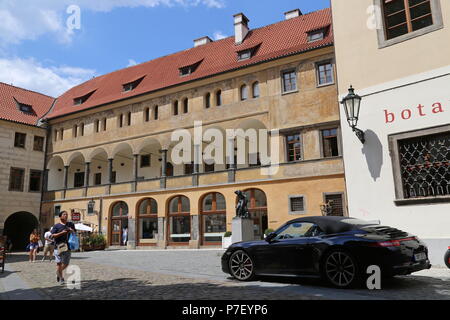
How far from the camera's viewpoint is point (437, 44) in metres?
10.3

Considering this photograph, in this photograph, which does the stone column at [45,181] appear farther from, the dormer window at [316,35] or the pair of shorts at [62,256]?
the pair of shorts at [62,256]

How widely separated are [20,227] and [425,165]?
3410cm

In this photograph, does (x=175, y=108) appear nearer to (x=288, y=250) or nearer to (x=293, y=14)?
(x=293, y=14)

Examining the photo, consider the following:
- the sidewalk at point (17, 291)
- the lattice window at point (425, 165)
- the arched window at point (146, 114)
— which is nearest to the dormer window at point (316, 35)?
the arched window at point (146, 114)

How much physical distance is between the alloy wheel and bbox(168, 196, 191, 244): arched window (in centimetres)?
1983

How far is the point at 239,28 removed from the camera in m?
29.4

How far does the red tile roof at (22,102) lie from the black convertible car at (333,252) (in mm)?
30548

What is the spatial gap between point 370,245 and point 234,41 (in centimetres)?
2565

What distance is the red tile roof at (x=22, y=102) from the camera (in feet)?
108

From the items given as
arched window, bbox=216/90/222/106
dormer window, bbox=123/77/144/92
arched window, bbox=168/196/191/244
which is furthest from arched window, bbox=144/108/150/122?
arched window, bbox=168/196/191/244

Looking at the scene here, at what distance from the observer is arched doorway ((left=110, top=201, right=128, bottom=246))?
29.4 meters

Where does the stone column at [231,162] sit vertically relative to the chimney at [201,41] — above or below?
below

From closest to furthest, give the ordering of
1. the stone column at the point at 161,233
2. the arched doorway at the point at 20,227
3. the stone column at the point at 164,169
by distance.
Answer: the stone column at the point at 161,233 → the stone column at the point at 164,169 → the arched doorway at the point at 20,227
